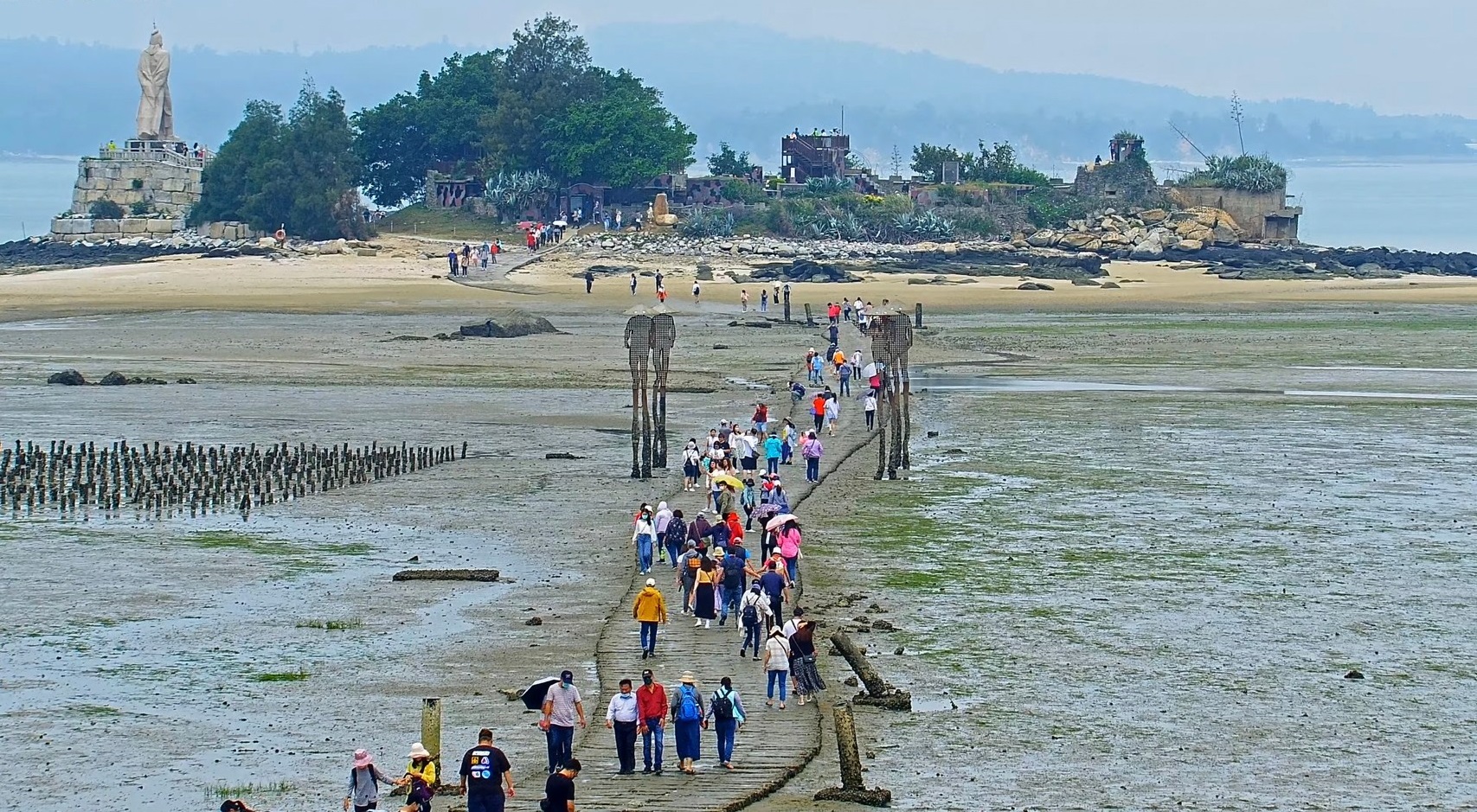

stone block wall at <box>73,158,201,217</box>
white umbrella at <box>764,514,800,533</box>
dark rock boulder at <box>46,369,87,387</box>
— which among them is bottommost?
dark rock boulder at <box>46,369,87,387</box>

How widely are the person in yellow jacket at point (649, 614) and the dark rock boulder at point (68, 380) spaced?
30730 mm

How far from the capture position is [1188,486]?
37250mm

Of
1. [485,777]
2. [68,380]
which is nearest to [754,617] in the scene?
[485,777]

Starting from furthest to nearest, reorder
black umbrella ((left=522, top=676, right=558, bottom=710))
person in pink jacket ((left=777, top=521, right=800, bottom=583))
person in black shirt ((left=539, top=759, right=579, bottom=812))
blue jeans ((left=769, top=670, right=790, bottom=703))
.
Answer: person in pink jacket ((left=777, top=521, right=800, bottom=583)) → blue jeans ((left=769, top=670, right=790, bottom=703)) → black umbrella ((left=522, top=676, right=558, bottom=710)) → person in black shirt ((left=539, top=759, right=579, bottom=812))

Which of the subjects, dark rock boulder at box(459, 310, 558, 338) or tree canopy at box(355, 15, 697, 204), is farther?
tree canopy at box(355, 15, 697, 204)

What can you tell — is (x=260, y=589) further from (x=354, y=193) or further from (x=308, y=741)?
(x=354, y=193)

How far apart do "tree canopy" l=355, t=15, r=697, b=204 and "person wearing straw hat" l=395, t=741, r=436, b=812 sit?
8714 centimetres

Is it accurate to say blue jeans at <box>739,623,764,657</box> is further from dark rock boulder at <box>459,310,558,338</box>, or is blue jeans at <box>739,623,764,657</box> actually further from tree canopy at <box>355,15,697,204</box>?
tree canopy at <box>355,15,697,204</box>

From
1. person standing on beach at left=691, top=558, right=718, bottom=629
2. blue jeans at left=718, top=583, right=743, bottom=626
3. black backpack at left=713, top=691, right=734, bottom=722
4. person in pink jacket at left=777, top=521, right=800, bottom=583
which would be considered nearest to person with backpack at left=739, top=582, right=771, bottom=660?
person standing on beach at left=691, top=558, right=718, bottom=629

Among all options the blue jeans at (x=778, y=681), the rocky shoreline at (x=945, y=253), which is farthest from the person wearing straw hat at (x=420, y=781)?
the rocky shoreline at (x=945, y=253)

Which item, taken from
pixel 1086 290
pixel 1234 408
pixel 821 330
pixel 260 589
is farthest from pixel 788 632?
pixel 1086 290

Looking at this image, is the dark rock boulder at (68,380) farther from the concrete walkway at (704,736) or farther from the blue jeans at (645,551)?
the concrete walkway at (704,736)

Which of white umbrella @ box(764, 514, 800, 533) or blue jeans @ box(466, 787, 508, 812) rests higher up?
white umbrella @ box(764, 514, 800, 533)

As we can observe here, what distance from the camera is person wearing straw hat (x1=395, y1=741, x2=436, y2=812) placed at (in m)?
17.3
